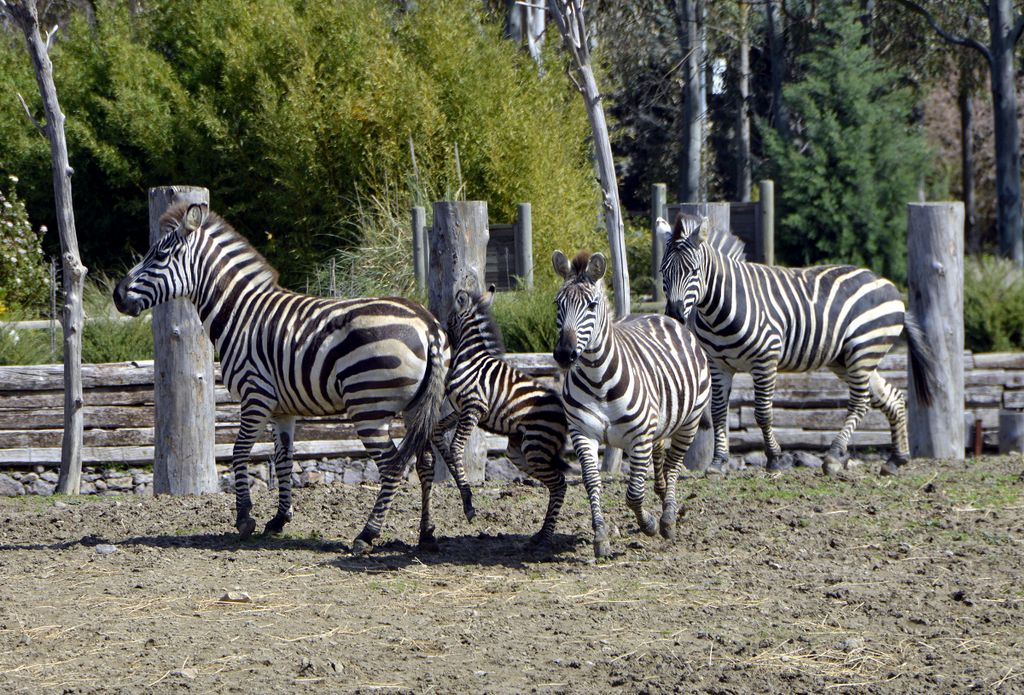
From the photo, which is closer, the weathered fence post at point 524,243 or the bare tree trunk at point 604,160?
the bare tree trunk at point 604,160

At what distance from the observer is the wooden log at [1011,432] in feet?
33.7

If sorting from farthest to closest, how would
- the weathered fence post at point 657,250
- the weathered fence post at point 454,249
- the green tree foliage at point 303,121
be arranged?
the green tree foliage at point 303,121 < the weathered fence post at point 657,250 < the weathered fence post at point 454,249

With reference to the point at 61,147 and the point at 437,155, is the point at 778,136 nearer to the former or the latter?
the point at 437,155

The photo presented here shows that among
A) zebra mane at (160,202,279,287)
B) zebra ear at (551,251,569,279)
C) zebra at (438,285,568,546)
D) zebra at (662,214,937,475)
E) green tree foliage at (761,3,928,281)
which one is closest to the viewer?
zebra ear at (551,251,569,279)

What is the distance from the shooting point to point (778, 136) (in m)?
23.7

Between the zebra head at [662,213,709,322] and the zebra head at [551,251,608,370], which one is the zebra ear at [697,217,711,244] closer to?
the zebra head at [662,213,709,322]

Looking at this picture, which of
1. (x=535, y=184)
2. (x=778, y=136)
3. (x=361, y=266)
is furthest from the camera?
(x=778, y=136)

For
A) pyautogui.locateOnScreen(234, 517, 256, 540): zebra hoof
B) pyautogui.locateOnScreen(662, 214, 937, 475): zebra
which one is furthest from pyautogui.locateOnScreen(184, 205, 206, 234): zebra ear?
pyautogui.locateOnScreen(662, 214, 937, 475): zebra

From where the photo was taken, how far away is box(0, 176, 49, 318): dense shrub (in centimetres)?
1460

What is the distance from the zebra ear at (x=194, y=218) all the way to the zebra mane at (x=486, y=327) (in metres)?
1.80

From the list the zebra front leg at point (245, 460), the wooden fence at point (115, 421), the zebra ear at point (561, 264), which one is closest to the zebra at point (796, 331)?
the wooden fence at point (115, 421)

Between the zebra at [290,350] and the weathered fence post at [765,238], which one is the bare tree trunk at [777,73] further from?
the zebra at [290,350]

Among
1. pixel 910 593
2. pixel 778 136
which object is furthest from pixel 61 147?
pixel 778 136

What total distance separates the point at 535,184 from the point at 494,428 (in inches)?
362
